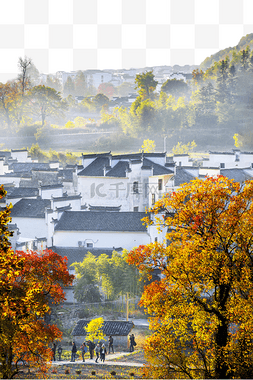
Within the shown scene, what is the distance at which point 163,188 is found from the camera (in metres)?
46.7

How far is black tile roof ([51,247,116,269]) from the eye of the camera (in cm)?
3331

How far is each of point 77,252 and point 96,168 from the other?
1467 centimetres

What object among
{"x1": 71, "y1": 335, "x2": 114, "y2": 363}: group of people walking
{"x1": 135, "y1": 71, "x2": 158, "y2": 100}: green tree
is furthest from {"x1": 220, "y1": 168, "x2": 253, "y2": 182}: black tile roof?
{"x1": 135, "y1": 71, "x2": 158, "y2": 100}: green tree

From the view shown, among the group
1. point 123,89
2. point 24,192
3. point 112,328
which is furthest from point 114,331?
point 123,89

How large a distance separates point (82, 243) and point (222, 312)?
24523 mm

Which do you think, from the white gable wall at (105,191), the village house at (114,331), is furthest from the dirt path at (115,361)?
the white gable wall at (105,191)

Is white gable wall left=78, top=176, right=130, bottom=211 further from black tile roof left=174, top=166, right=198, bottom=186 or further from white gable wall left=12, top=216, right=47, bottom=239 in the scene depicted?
white gable wall left=12, top=216, right=47, bottom=239

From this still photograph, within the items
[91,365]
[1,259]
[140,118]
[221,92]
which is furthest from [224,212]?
[221,92]

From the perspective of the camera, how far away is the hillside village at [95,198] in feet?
116

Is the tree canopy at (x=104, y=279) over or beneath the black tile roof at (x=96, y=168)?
beneath

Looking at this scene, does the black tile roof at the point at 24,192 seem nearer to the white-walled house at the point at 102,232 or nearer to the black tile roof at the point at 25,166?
the white-walled house at the point at 102,232

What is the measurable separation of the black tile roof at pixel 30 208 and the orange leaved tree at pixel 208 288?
26.0 meters

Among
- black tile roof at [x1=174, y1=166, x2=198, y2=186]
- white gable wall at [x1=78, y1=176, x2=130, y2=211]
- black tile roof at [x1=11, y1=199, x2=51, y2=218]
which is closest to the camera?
black tile roof at [x1=11, y1=199, x2=51, y2=218]

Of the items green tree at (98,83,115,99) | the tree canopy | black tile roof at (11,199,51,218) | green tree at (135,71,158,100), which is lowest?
the tree canopy
